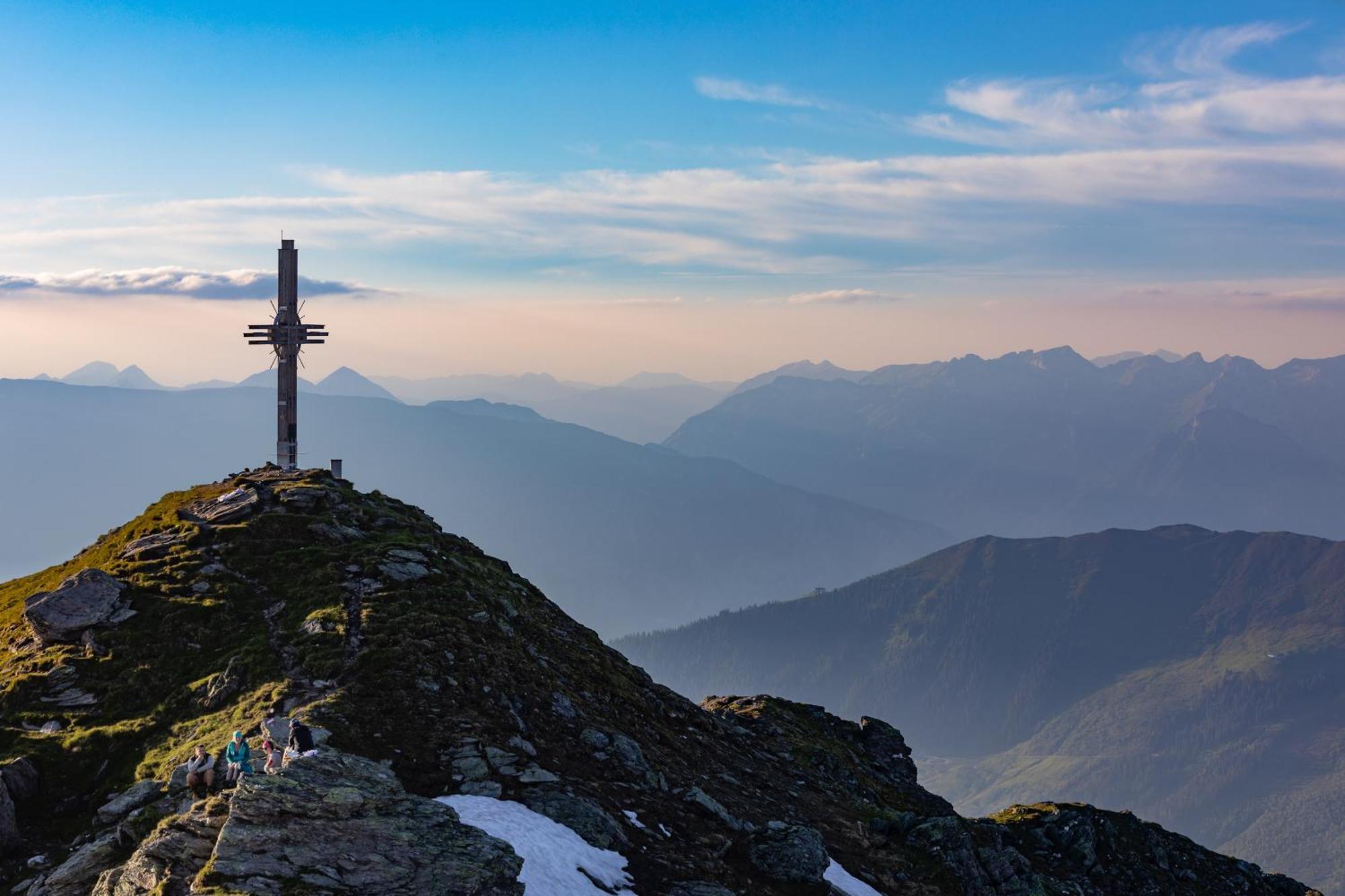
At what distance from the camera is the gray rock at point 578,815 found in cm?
3200

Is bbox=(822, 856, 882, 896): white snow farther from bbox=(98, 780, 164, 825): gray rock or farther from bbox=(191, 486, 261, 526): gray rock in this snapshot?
bbox=(191, 486, 261, 526): gray rock

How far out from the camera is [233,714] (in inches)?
1423

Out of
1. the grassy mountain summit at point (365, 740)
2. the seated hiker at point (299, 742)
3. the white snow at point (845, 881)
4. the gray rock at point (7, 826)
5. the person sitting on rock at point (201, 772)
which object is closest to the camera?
the grassy mountain summit at point (365, 740)

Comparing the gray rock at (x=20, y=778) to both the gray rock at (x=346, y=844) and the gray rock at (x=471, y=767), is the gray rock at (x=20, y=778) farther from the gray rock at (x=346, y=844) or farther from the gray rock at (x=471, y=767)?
the gray rock at (x=471, y=767)

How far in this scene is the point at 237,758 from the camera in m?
29.9

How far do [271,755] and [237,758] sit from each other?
101 centimetres

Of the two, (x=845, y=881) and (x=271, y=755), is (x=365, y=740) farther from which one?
(x=845, y=881)

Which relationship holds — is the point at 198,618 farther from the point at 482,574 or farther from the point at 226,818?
the point at 226,818

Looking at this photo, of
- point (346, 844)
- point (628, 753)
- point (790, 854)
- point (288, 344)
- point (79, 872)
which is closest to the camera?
point (346, 844)

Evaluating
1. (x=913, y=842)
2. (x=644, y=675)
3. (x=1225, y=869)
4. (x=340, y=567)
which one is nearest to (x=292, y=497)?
(x=340, y=567)

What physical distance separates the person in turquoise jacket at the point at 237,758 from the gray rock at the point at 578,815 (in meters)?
8.35

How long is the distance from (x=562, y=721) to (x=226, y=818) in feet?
52.8

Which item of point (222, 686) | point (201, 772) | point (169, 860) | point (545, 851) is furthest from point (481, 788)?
point (222, 686)

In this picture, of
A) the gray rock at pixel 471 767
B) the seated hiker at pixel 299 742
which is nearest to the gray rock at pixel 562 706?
the gray rock at pixel 471 767
